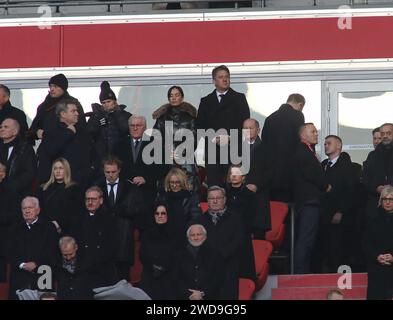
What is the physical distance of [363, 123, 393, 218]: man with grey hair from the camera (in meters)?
18.8

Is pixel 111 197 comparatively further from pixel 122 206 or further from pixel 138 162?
pixel 138 162

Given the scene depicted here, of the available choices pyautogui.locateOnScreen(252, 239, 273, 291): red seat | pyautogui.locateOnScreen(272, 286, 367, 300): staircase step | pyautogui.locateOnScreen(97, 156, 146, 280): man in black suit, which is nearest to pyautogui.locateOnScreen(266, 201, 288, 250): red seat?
pyautogui.locateOnScreen(252, 239, 273, 291): red seat

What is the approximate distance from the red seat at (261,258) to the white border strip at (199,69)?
108 inches

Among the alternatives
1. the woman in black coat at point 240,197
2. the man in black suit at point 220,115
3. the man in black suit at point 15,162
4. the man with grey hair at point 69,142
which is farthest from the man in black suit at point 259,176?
the man in black suit at point 15,162

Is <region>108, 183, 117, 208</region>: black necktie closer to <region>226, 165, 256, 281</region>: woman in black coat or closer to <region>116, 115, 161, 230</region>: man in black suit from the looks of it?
<region>116, 115, 161, 230</region>: man in black suit

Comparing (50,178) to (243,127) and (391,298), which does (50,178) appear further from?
(391,298)

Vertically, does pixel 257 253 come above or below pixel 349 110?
below

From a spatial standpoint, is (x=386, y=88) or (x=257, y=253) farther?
(x=386, y=88)

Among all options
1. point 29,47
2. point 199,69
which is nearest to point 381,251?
point 199,69

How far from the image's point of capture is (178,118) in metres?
19.0

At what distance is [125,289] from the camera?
1781 cm

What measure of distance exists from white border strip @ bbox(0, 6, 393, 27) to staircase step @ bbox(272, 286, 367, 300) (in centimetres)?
356
